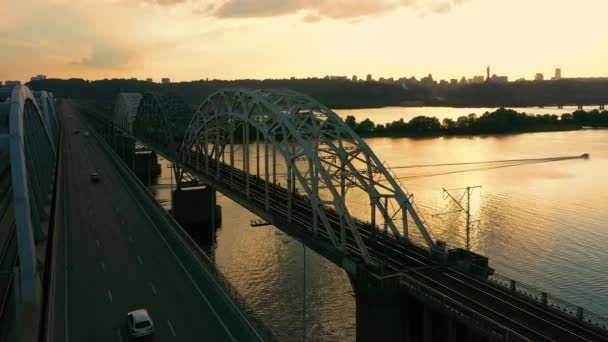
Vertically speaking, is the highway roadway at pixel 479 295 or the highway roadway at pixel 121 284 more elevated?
the highway roadway at pixel 479 295

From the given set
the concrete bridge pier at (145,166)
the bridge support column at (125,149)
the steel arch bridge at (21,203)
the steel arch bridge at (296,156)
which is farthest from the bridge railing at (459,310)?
the bridge support column at (125,149)

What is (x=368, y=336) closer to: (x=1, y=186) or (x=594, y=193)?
(x=1, y=186)

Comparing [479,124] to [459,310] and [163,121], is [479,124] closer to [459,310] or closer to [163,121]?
[163,121]

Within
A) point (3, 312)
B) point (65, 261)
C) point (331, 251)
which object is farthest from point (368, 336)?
point (65, 261)

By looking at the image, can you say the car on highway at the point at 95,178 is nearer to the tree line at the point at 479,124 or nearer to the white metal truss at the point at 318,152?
the white metal truss at the point at 318,152

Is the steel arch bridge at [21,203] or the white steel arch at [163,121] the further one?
the white steel arch at [163,121]

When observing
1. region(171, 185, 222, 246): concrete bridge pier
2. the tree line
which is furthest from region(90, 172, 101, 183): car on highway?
the tree line

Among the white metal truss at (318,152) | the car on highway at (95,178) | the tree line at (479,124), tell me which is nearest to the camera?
the white metal truss at (318,152)
